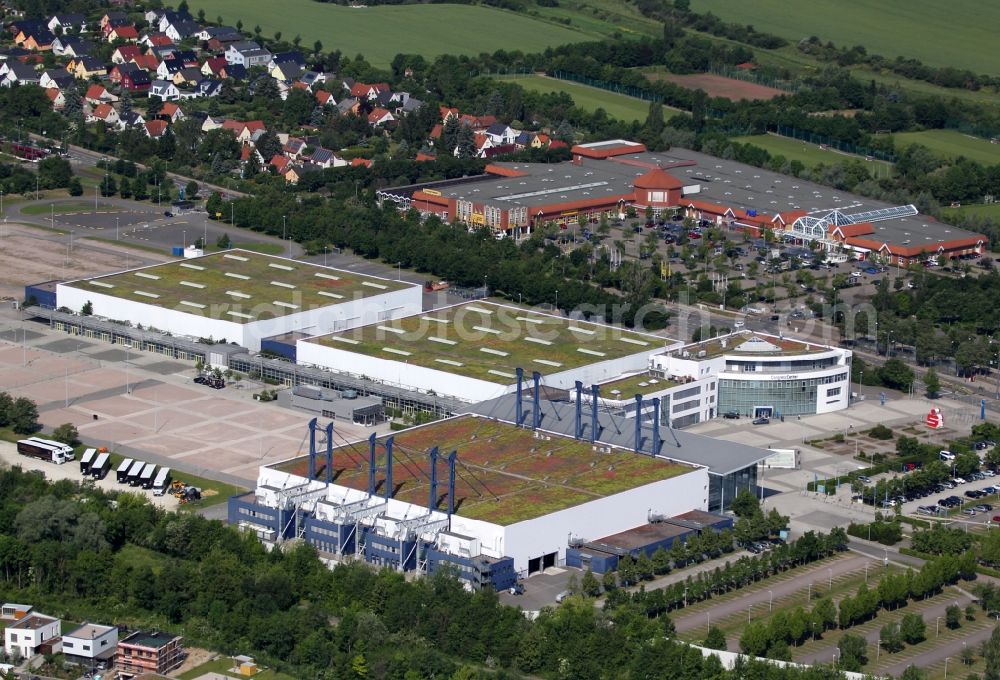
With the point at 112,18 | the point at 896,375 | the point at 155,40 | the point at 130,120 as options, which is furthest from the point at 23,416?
the point at 112,18

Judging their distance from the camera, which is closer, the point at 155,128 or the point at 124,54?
the point at 155,128

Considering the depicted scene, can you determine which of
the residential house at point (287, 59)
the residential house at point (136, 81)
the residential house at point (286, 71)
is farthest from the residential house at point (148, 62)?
the residential house at point (286, 71)

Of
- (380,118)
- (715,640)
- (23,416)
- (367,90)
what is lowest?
(715,640)

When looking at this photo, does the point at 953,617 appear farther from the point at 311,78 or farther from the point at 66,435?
the point at 311,78

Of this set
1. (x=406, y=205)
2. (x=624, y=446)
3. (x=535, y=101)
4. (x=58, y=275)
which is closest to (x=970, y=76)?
(x=535, y=101)

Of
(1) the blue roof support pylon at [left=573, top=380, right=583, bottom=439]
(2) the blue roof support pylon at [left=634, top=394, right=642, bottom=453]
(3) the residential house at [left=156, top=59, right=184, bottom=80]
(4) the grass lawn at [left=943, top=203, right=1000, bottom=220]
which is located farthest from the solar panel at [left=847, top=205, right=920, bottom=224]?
(3) the residential house at [left=156, top=59, right=184, bottom=80]

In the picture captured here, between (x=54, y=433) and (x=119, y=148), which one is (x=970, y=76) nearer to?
(x=119, y=148)
